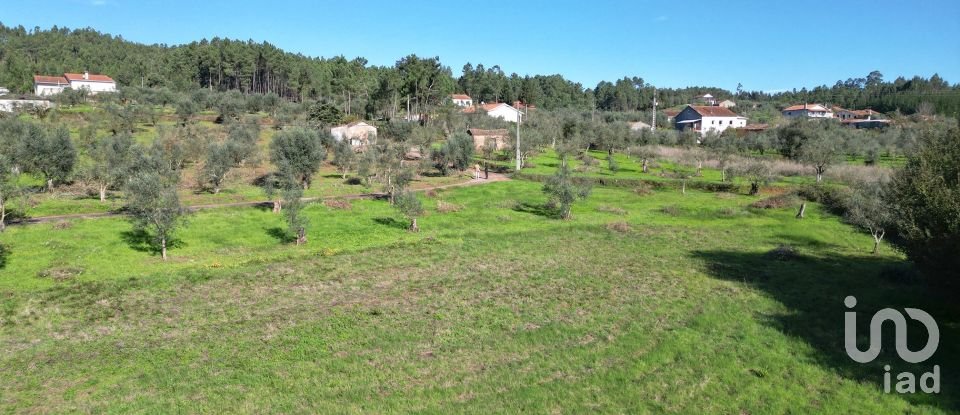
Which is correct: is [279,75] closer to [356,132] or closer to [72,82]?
[72,82]

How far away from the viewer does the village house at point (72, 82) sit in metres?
126

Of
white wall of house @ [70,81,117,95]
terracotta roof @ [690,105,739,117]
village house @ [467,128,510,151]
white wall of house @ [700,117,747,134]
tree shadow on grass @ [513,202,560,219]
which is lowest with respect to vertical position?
tree shadow on grass @ [513,202,560,219]

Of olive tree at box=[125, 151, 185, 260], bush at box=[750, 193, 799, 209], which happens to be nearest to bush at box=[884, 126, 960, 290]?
bush at box=[750, 193, 799, 209]

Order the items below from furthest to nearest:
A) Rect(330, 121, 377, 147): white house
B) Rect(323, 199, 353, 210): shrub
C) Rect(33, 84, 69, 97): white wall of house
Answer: Rect(33, 84, 69, 97): white wall of house, Rect(330, 121, 377, 147): white house, Rect(323, 199, 353, 210): shrub

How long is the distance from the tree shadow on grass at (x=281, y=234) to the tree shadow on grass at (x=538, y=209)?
1810cm

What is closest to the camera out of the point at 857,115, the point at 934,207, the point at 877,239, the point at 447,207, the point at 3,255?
the point at 934,207

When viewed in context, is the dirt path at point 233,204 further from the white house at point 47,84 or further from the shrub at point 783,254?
the white house at point 47,84

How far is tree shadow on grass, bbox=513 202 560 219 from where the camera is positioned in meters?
43.5

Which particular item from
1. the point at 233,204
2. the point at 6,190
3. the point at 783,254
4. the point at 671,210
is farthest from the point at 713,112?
the point at 6,190

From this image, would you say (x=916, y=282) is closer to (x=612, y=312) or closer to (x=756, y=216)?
(x=612, y=312)

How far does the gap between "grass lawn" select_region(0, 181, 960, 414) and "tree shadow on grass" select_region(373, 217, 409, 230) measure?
Result: 125 cm

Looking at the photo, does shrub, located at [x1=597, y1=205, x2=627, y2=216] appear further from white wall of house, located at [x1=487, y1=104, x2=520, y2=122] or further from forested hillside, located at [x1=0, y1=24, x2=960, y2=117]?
white wall of house, located at [x1=487, y1=104, x2=520, y2=122]

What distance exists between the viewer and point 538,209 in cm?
4588

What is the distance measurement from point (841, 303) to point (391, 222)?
85.6 feet
